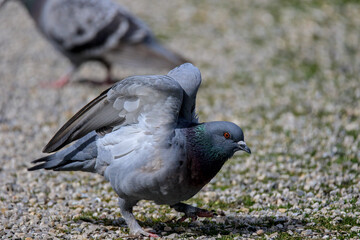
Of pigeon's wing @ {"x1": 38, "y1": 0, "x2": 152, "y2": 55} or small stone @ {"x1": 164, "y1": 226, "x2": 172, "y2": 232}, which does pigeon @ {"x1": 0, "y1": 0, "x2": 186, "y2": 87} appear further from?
small stone @ {"x1": 164, "y1": 226, "x2": 172, "y2": 232}

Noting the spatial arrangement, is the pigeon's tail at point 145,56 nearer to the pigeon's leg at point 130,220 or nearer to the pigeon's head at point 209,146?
the pigeon's leg at point 130,220

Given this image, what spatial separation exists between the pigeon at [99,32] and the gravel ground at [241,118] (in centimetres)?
88

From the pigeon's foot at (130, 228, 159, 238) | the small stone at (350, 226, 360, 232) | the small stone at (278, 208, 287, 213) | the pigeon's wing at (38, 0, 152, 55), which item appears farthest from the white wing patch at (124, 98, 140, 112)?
the pigeon's wing at (38, 0, 152, 55)

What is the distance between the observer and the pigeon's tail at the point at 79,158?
4.92 meters

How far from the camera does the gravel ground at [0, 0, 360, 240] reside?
517 centimetres

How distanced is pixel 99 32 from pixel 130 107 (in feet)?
17.6

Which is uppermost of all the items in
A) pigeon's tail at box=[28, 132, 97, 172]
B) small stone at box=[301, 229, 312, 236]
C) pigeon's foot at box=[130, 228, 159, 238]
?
pigeon's tail at box=[28, 132, 97, 172]

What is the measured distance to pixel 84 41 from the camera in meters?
9.69

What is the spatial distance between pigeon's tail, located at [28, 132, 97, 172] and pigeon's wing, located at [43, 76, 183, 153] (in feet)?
0.51

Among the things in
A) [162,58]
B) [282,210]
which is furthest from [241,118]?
[282,210]

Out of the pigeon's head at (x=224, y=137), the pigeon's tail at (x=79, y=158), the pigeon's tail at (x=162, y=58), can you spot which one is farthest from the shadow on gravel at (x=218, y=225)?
the pigeon's tail at (x=162, y=58)

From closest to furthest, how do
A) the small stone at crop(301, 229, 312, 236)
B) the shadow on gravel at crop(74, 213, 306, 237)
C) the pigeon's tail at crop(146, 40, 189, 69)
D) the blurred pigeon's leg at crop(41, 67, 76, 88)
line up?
the small stone at crop(301, 229, 312, 236), the shadow on gravel at crop(74, 213, 306, 237), the pigeon's tail at crop(146, 40, 189, 69), the blurred pigeon's leg at crop(41, 67, 76, 88)

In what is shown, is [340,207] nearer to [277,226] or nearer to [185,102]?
[277,226]

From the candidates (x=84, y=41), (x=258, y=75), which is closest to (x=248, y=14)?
(x=258, y=75)
